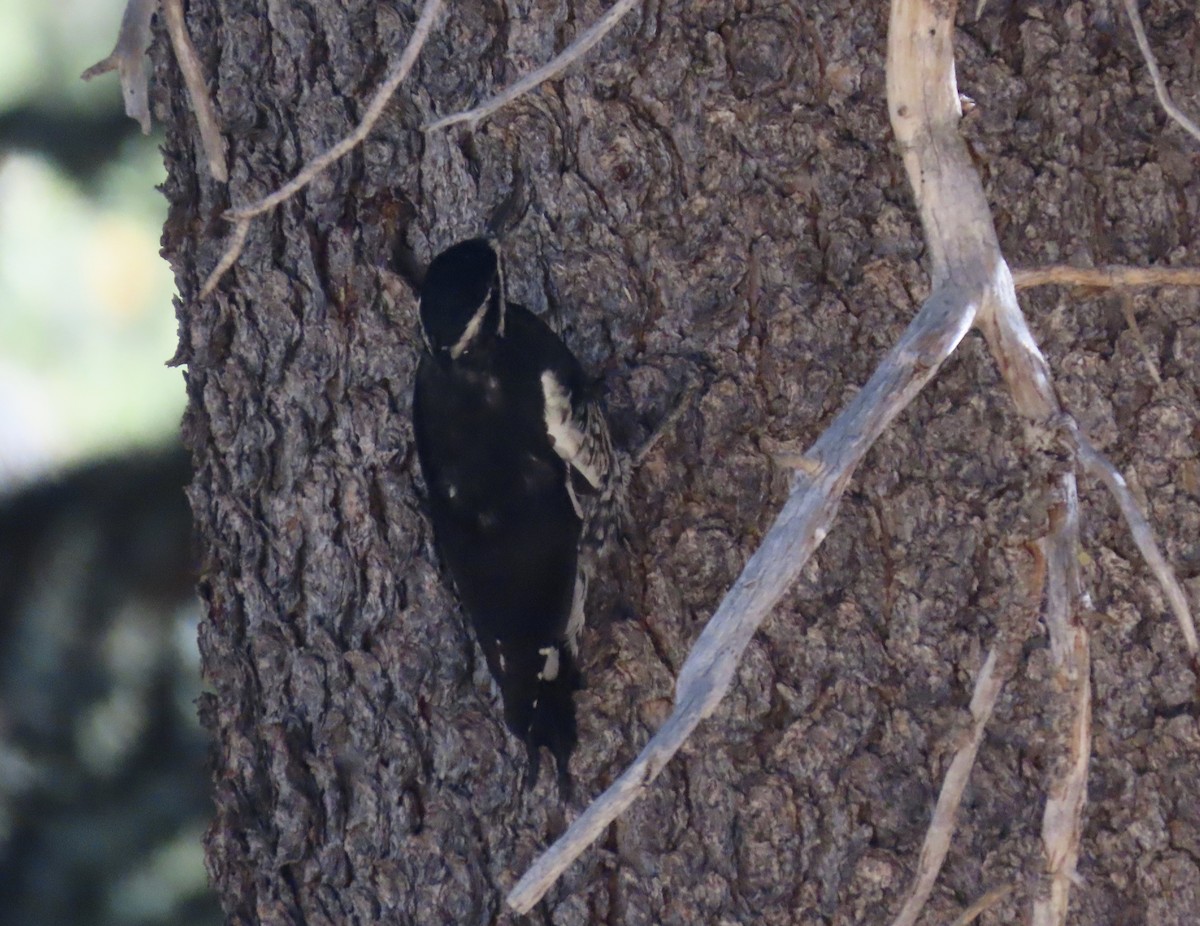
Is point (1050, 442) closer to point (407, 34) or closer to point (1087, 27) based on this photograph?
point (1087, 27)

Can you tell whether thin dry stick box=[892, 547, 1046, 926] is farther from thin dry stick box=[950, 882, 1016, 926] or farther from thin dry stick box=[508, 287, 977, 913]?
thin dry stick box=[508, 287, 977, 913]

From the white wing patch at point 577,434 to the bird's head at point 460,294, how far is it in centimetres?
19

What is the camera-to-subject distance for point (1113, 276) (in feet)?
6.50

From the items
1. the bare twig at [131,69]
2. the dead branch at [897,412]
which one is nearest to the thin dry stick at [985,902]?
the dead branch at [897,412]

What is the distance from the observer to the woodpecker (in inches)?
87.2

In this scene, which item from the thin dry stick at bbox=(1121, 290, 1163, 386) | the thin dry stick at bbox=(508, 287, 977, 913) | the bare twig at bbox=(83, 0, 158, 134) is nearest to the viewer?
the thin dry stick at bbox=(508, 287, 977, 913)

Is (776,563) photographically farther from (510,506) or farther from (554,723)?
(510,506)

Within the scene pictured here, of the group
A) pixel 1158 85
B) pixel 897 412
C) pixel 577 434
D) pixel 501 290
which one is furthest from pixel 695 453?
pixel 1158 85

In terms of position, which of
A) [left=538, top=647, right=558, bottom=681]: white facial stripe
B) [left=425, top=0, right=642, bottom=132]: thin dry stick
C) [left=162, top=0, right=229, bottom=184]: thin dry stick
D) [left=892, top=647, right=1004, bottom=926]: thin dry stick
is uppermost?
[left=162, top=0, right=229, bottom=184]: thin dry stick

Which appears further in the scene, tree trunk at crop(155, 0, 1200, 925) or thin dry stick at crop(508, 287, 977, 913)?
tree trunk at crop(155, 0, 1200, 925)

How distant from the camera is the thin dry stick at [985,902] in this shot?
188cm

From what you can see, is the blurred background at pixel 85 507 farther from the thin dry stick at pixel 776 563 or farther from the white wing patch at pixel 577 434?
the thin dry stick at pixel 776 563

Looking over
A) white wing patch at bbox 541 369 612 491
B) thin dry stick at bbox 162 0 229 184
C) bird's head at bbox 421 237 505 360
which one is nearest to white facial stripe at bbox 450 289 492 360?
bird's head at bbox 421 237 505 360

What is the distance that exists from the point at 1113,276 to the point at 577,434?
37.4 inches
